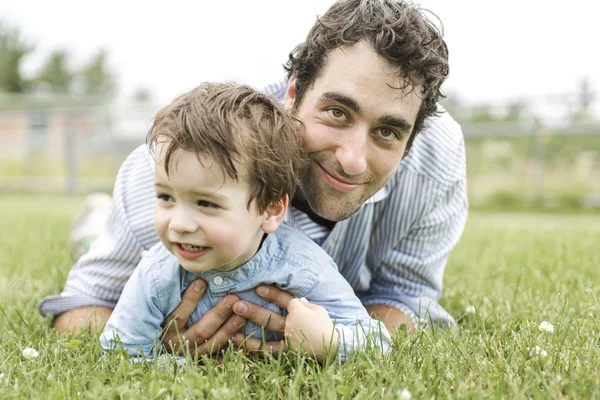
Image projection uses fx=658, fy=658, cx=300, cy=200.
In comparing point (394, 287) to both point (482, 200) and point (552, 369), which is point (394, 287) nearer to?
point (552, 369)

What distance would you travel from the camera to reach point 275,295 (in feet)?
7.43

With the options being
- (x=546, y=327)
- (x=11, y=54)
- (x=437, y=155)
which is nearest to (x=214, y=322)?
(x=546, y=327)

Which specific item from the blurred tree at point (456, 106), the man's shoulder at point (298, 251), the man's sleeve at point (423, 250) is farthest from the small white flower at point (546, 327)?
the blurred tree at point (456, 106)

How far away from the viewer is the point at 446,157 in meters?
3.01

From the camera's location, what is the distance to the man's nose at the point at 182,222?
1984 millimetres

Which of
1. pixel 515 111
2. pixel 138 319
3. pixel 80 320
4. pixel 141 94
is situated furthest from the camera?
pixel 141 94

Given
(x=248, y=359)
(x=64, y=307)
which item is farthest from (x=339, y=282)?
(x=64, y=307)

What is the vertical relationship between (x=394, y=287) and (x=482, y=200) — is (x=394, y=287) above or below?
above

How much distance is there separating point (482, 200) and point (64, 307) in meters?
10.2

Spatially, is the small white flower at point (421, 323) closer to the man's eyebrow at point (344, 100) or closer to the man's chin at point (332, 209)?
the man's chin at point (332, 209)

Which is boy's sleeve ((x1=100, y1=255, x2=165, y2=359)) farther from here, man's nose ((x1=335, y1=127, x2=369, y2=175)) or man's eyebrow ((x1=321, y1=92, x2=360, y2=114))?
man's eyebrow ((x1=321, y1=92, x2=360, y2=114))

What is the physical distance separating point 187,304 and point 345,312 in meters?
0.55

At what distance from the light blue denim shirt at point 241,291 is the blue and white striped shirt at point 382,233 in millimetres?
420

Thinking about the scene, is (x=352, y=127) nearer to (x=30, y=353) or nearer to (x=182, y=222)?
(x=182, y=222)
